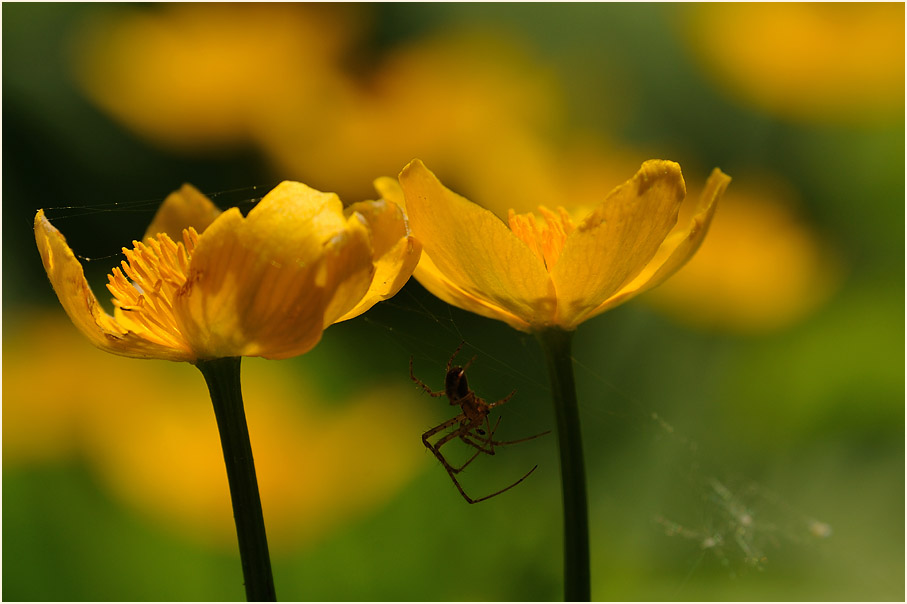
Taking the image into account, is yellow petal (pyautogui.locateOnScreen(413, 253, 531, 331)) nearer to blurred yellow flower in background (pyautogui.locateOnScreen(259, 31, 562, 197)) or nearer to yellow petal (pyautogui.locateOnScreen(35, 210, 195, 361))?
yellow petal (pyautogui.locateOnScreen(35, 210, 195, 361))

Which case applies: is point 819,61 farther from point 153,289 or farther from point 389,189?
point 153,289

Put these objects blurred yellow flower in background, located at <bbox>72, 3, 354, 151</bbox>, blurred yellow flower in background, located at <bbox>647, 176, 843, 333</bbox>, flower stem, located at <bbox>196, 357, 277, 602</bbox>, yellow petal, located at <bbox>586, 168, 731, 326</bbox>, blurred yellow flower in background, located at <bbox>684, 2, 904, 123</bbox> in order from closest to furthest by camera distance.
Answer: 1. flower stem, located at <bbox>196, 357, 277, 602</bbox>
2. yellow petal, located at <bbox>586, 168, 731, 326</bbox>
3. blurred yellow flower in background, located at <bbox>647, 176, 843, 333</bbox>
4. blurred yellow flower in background, located at <bbox>72, 3, 354, 151</bbox>
5. blurred yellow flower in background, located at <bbox>684, 2, 904, 123</bbox>

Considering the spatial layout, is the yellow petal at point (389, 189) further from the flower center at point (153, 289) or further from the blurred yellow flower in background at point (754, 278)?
the blurred yellow flower in background at point (754, 278)

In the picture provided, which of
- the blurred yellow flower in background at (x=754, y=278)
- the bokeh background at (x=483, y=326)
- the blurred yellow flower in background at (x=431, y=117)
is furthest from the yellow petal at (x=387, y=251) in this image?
the blurred yellow flower in background at (x=754, y=278)

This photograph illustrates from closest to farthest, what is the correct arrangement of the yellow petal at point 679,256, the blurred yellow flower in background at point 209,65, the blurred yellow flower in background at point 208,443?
the yellow petal at point 679,256 < the blurred yellow flower in background at point 208,443 < the blurred yellow flower in background at point 209,65

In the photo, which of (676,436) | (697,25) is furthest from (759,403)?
(697,25)

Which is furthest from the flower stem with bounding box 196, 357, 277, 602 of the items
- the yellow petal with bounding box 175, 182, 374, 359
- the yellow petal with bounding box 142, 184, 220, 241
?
the yellow petal with bounding box 142, 184, 220, 241
